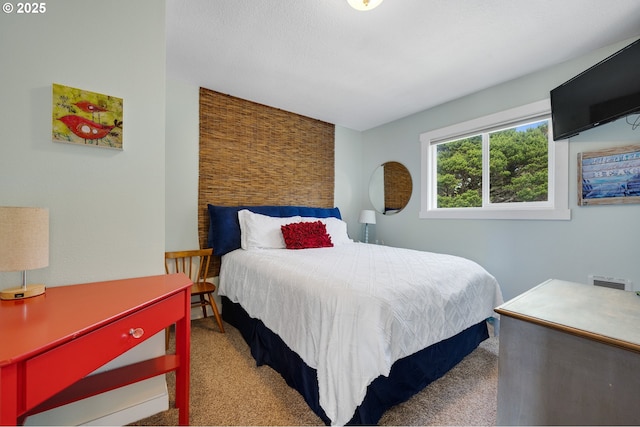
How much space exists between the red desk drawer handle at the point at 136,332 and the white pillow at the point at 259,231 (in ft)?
5.20

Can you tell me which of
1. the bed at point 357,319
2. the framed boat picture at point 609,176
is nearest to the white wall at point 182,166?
the bed at point 357,319

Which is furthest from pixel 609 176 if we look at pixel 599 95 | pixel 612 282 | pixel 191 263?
pixel 191 263

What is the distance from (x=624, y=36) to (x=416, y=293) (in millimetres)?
2473

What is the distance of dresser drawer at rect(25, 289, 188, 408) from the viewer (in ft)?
2.14

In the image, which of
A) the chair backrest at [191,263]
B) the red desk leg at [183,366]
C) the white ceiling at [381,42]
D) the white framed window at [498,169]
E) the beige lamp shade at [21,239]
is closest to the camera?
the beige lamp shade at [21,239]

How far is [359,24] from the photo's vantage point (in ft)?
5.77

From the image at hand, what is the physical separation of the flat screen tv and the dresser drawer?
2.87m

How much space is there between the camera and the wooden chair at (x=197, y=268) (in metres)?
Result: 2.34

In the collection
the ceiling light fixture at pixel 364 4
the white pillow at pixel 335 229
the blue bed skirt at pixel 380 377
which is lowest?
the blue bed skirt at pixel 380 377

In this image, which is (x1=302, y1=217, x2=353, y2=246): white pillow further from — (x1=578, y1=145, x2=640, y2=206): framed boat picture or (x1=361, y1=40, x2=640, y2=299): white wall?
(x1=578, y1=145, x2=640, y2=206): framed boat picture

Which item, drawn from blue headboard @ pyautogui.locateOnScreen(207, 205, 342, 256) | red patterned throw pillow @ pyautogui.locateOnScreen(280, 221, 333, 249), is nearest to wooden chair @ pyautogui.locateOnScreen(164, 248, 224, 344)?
blue headboard @ pyautogui.locateOnScreen(207, 205, 342, 256)

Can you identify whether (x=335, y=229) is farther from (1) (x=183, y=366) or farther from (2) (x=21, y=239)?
(2) (x=21, y=239)

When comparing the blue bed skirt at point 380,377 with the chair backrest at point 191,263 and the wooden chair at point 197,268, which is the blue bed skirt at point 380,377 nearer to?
the wooden chair at point 197,268

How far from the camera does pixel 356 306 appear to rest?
1199mm
